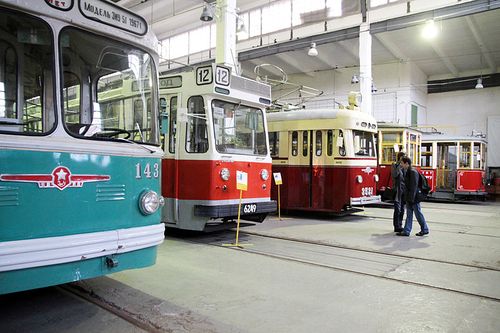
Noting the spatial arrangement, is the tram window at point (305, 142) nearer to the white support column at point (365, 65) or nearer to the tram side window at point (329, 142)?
the tram side window at point (329, 142)

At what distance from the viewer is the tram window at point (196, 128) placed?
7691mm

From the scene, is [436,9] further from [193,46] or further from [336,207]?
[193,46]

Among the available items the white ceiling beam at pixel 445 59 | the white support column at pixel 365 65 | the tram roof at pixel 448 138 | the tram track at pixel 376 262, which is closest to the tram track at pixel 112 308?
the tram track at pixel 376 262

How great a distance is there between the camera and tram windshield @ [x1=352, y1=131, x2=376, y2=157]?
11516mm

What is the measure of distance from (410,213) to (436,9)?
10777 millimetres

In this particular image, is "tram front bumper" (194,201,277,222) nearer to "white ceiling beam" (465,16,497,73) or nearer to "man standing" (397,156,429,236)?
"man standing" (397,156,429,236)

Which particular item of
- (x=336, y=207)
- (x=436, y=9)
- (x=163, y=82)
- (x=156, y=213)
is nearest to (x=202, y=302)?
(x=156, y=213)

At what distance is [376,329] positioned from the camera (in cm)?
395

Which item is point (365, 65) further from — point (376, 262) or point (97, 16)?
point (97, 16)

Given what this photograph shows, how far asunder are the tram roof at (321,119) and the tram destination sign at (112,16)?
307 inches

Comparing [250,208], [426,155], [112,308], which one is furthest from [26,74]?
[426,155]

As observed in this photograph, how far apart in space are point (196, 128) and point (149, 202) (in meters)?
3.76

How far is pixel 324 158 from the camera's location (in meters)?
11.5

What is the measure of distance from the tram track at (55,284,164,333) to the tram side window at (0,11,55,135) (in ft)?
6.52
